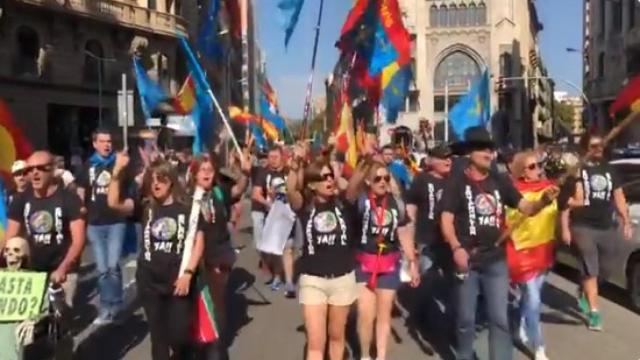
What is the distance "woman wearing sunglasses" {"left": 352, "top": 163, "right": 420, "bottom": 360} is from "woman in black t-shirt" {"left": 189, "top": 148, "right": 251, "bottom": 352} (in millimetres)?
1068

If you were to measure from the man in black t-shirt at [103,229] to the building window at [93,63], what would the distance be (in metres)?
30.2

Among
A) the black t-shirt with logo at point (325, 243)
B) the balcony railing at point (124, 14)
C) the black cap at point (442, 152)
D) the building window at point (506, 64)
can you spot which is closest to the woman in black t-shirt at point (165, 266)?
the black t-shirt with logo at point (325, 243)

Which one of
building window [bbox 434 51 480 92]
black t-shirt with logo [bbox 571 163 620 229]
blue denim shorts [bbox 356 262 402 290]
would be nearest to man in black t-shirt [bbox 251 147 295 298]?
black t-shirt with logo [bbox 571 163 620 229]

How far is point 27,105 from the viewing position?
1340 inches

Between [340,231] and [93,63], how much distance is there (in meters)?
33.8

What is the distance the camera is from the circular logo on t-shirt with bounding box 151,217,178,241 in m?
5.93

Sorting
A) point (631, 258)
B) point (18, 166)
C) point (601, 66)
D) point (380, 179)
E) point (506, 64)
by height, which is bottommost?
point (631, 258)

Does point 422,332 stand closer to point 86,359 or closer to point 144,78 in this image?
point 86,359

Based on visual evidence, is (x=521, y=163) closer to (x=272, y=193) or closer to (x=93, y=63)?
(x=272, y=193)

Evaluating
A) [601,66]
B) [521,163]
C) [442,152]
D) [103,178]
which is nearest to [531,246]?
[521,163]

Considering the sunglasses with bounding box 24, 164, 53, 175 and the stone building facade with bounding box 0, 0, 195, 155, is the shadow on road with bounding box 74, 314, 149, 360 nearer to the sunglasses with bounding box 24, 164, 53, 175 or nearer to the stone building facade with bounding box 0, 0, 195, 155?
the sunglasses with bounding box 24, 164, 53, 175

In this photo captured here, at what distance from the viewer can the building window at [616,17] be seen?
68625mm

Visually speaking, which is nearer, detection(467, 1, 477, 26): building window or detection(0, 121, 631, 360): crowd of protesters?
detection(0, 121, 631, 360): crowd of protesters

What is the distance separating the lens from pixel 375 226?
22.5ft
